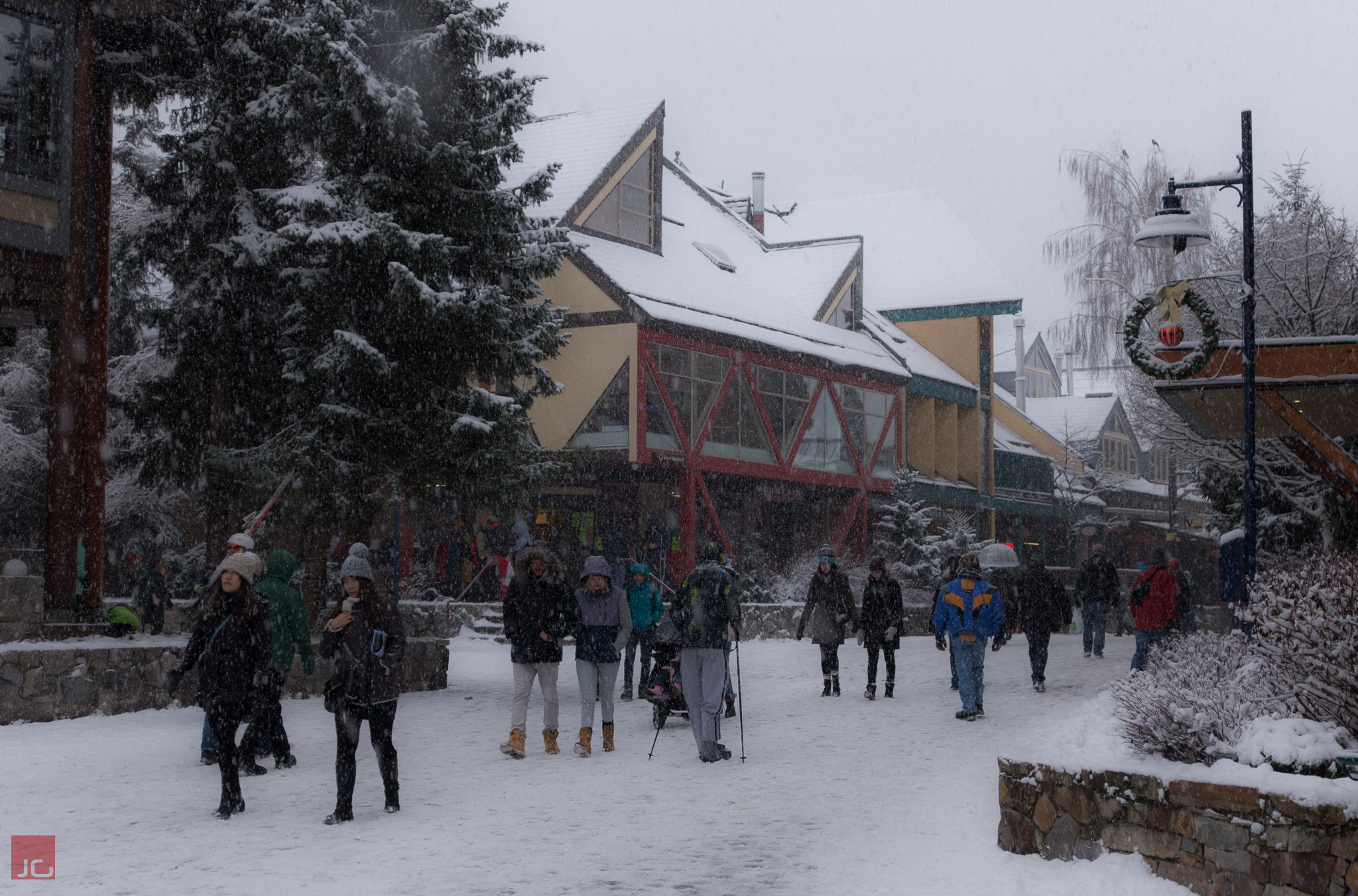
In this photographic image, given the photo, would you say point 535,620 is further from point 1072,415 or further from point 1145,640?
point 1072,415

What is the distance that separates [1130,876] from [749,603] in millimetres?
18754

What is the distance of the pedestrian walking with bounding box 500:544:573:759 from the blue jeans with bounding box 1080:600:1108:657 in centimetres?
1150

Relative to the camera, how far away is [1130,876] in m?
6.60

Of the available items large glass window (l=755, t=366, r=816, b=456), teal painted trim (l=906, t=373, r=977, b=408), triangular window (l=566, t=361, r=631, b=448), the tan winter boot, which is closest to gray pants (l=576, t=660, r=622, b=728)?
the tan winter boot

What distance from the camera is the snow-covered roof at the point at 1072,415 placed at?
52.5 meters

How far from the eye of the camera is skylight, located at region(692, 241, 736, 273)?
3331 cm

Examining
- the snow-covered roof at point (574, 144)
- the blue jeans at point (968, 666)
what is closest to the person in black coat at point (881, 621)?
the blue jeans at point (968, 666)

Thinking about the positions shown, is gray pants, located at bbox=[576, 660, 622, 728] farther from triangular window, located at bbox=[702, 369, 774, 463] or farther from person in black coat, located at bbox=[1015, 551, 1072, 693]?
Result: triangular window, located at bbox=[702, 369, 774, 463]

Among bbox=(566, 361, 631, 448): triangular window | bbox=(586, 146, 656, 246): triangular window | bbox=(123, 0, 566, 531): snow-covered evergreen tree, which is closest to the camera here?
bbox=(123, 0, 566, 531): snow-covered evergreen tree

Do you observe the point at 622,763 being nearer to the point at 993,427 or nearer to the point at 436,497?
the point at 436,497

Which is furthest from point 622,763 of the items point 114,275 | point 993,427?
point 993,427

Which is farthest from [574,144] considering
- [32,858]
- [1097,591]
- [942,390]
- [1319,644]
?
[1319,644]

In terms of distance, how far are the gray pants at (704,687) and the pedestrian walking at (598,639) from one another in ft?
2.23

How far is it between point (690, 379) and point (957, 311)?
15747mm
